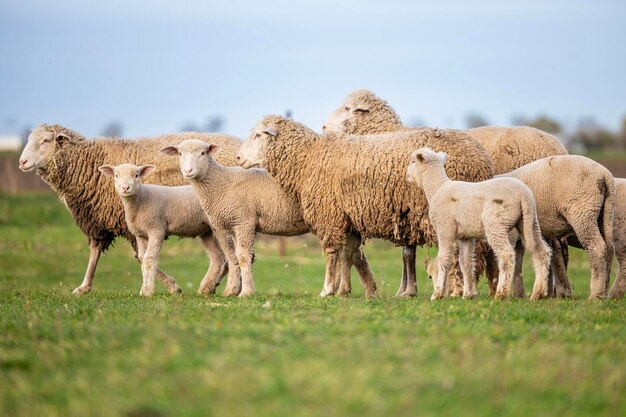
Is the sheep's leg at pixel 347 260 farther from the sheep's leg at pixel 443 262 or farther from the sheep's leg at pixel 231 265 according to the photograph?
the sheep's leg at pixel 443 262

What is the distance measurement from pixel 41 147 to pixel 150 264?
3.66 m

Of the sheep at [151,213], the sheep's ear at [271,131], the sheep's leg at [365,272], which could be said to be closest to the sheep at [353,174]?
the sheep's ear at [271,131]

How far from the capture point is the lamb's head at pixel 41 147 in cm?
1620

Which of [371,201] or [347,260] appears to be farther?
[347,260]

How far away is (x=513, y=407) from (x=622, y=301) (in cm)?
606

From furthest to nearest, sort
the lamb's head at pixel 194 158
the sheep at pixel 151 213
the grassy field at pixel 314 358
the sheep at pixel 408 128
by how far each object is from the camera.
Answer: the sheep at pixel 408 128, the sheep at pixel 151 213, the lamb's head at pixel 194 158, the grassy field at pixel 314 358

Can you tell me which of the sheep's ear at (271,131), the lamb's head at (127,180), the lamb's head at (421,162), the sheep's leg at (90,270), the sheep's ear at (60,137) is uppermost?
the sheep's ear at (271,131)

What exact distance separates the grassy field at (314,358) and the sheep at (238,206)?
2379 mm

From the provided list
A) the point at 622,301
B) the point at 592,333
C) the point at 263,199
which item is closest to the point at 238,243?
the point at 263,199

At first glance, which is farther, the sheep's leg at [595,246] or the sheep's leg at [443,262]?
the sheep's leg at [595,246]

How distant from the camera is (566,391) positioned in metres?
6.28

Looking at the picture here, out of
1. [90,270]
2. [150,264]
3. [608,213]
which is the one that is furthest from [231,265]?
[608,213]

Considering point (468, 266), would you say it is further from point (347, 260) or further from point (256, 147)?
point (256, 147)

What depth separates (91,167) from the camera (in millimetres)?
16344
